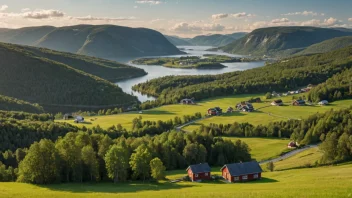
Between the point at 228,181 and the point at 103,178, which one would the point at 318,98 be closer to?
the point at 228,181

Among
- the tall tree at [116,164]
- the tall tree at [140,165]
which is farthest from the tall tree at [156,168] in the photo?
the tall tree at [116,164]

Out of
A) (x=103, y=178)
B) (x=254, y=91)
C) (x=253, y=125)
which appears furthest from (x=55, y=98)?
(x=103, y=178)

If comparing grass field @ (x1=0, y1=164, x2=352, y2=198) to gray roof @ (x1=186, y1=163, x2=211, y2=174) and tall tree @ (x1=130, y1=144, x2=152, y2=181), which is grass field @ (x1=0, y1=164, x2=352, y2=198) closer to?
tall tree @ (x1=130, y1=144, x2=152, y2=181)

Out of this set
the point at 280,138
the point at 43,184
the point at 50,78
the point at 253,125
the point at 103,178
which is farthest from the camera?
the point at 50,78

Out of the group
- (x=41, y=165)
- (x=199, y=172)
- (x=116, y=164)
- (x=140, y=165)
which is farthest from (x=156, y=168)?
(x=41, y=165)

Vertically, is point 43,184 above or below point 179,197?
Answer: below

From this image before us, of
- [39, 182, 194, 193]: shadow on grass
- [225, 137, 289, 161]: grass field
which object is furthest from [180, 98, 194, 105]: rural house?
[39, 182, 194, 193]: shadow on grass

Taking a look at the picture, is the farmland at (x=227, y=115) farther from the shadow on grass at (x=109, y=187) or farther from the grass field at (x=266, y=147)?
the shadow on grass at (x=109, y=187)
